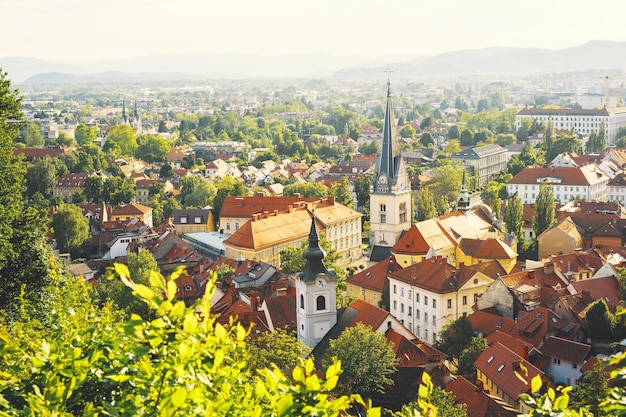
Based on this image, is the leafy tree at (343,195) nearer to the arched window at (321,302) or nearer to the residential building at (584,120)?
the arched window at (321,302)

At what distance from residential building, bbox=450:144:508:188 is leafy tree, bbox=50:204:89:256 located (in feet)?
139

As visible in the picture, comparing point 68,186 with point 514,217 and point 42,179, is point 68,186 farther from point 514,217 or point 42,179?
point 514,217

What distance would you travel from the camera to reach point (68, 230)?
167ft

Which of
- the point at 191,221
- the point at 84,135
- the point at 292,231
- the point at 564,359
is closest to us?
the point at 564,359

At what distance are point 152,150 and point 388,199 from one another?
5997 cm

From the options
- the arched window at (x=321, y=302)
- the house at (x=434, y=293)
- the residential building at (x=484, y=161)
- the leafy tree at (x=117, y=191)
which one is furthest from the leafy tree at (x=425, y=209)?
the residential building at (x=484, y=161)

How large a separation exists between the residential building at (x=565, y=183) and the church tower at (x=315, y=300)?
146ft

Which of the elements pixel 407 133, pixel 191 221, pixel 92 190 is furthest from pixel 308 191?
pixel 407 133

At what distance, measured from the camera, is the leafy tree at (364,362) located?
20.3 meters

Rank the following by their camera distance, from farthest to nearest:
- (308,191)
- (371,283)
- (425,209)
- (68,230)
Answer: (308,191)
(425,209)
(68,230)
(371,283)

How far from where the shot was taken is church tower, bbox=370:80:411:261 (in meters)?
46.6

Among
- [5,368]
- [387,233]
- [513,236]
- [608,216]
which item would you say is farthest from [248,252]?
[5,368]

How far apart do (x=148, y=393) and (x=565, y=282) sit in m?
30.1

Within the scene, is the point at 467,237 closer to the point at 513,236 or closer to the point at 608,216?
the point at 513,236
